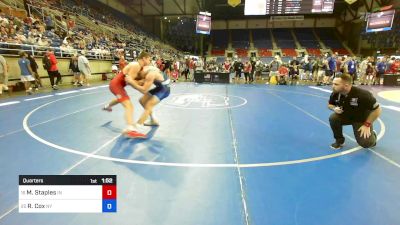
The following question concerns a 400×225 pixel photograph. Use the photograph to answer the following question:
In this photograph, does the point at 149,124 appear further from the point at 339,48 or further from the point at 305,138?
the point at 339,48

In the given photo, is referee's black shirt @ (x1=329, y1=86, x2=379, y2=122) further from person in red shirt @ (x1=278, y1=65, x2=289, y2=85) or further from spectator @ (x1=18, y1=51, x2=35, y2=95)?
person in red shirt @ (x1=278, y1=65, x2=289, y2=85)

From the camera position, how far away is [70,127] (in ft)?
16.3

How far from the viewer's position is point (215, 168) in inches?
126

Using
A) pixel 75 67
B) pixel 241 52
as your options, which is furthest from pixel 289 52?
pixel 75 67

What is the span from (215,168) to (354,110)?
2.35 m

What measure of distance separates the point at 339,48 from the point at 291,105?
3492 cm

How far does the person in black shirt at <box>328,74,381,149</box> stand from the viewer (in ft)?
11.7

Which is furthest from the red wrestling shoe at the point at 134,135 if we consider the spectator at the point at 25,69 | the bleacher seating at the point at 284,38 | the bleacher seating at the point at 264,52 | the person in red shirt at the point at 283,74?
the bleacher seating at the point at 284,38

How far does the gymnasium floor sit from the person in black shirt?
0.22 m

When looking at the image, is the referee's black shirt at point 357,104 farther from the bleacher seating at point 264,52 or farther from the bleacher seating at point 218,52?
the bleacher seating at point 218,52

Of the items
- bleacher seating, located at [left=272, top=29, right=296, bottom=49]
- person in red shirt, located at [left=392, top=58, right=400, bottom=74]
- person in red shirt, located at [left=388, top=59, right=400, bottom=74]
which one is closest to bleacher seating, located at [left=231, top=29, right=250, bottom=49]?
bleacher seating, located at [left=272, top=29, right=296, bottom=49]

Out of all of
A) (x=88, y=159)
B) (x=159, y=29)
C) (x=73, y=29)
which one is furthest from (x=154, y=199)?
(x=159, y=29)

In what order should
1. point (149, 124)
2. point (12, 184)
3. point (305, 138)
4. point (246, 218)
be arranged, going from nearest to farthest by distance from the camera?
point (246, 218) < point (12, 184) < point (305, 138) < point (149, 124)

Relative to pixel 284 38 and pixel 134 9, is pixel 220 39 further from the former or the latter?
pixel 134 9
